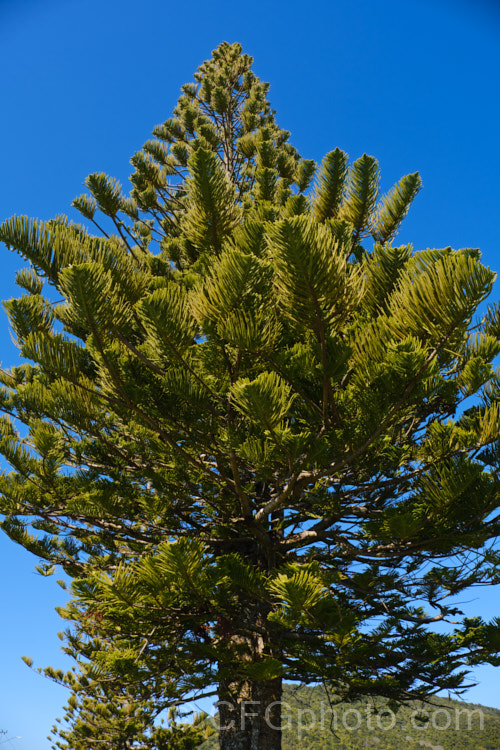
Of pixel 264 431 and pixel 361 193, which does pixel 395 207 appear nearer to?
pixel 361 193

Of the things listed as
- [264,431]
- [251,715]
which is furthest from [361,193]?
[251,715]

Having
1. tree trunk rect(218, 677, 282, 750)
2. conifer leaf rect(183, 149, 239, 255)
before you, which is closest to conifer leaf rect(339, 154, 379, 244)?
conifer leaf rect(183, 149, 239, 255)

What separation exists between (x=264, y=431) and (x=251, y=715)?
2.41 metres

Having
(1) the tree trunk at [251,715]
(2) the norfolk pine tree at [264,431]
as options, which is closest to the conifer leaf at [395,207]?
(2) the norfolk pine tree at [264,431]

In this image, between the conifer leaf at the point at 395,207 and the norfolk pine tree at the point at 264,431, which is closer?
the norfolk pine tree at the point at 264,431

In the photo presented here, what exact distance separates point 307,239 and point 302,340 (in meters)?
0.92

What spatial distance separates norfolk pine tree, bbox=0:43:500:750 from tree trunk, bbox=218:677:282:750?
0.06 feet

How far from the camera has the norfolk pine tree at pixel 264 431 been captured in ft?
7.56

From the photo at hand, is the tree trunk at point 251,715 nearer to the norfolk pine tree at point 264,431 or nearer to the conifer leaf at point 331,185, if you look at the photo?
the norfolk pine tree at point 264,431

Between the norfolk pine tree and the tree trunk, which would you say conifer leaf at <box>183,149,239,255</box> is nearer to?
the norfolk pine tree

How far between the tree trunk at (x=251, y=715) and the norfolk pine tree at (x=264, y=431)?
0.02 metres

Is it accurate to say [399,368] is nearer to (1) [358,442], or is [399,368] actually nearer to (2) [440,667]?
(1) [358,442]

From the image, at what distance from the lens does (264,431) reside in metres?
2.40

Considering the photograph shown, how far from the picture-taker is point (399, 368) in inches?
87.5
